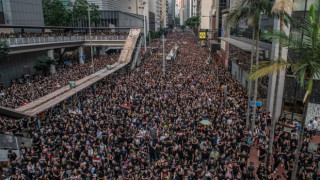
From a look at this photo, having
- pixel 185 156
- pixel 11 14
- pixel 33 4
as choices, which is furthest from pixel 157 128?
pixel 33 4

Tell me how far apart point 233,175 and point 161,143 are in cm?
420

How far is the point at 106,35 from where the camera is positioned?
160 feet

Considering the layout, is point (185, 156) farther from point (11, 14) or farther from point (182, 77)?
point (11, 14)

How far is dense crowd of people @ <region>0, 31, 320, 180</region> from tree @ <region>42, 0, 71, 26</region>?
37966mm

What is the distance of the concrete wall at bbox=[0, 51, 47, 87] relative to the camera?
110ft

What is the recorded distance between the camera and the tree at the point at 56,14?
178 ft

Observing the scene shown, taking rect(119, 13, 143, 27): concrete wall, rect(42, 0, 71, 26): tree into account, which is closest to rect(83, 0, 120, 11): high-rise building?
rect(119, 13, 143, 27): concrete wall

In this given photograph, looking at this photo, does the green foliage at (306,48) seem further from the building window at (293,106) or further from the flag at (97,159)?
the building window at (293,106)

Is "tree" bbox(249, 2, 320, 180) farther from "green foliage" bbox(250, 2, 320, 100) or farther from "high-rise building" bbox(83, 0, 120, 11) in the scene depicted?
"high-rise building" bbox(83, 0, 120, 11)

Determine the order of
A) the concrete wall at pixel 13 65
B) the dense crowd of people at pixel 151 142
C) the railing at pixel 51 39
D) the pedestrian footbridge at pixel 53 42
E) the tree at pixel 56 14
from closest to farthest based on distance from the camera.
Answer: the dense crowd of people at pixel 151 142
the railing at pixel 51 39
the pedestrian footbridge at pixel 53 42
the concrete wall at pixel 13 65
the tree at pixel 56 14

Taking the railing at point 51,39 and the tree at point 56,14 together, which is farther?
the tree at point 56,14

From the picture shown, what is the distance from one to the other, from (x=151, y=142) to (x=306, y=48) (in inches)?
361

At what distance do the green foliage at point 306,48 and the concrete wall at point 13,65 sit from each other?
34520mm

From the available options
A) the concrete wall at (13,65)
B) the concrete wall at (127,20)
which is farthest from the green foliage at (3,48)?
the concrete wall at (127,20)
